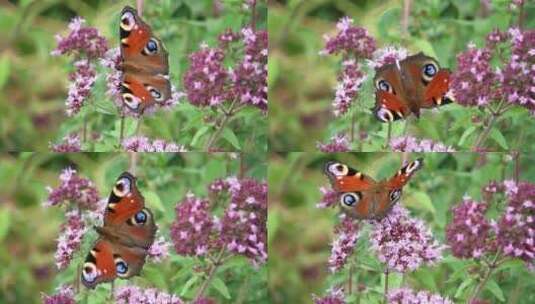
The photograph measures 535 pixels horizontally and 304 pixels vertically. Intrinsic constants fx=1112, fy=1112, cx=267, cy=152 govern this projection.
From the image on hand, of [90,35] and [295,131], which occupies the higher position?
[90,35]

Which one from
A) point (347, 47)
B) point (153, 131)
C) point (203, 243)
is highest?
point (347, 47)

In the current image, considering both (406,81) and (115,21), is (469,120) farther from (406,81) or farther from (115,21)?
(115,21)

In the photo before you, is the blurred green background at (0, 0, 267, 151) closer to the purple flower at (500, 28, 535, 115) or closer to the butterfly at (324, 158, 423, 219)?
the butterfly at (324, 158, 423, 219)

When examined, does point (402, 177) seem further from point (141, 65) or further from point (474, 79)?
point (141, 65)

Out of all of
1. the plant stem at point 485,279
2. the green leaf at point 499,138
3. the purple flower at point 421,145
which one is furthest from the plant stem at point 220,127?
the plant stem at point 485,279

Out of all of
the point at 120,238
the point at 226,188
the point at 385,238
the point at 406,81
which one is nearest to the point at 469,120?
the point at 406,81

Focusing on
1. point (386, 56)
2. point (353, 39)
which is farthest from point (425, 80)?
point (353, 39)
